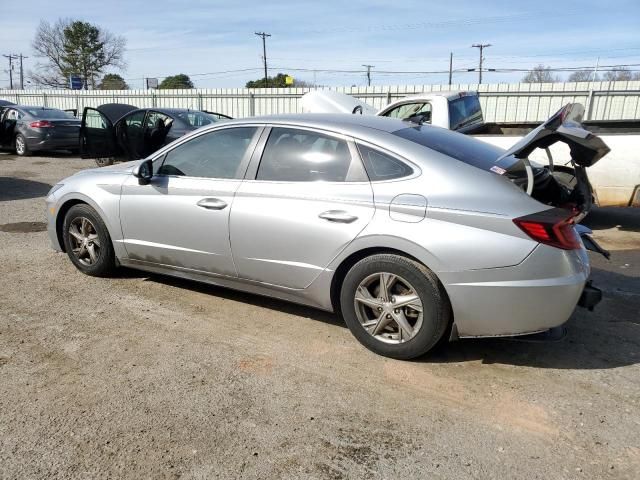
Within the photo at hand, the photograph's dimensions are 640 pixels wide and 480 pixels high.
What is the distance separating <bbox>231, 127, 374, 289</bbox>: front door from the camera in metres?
3.66

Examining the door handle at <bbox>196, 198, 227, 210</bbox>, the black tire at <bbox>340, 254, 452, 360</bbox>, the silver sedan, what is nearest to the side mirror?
the silver sedan

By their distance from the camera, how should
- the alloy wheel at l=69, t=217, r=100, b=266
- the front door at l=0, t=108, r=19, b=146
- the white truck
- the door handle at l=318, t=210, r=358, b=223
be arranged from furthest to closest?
the front door at l=0, t=108, r=19, b=146, the white truck, the alloy wheel at l=69, t=217, r=100, b=266, the door handle at l=318, t=210, r=358, b=223

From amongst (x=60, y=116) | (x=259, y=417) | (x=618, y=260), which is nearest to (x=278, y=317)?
(x=259, y=417)

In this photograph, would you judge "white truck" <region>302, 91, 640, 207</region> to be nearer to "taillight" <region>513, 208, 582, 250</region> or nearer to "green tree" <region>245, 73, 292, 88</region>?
"taillight" <region>513, 208, 582, 250</region>

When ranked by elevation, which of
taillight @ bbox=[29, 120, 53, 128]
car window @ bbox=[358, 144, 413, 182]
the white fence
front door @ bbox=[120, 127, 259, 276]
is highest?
the white fence

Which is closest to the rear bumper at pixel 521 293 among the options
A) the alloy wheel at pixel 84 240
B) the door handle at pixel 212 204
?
the door handle at pixel 212 204

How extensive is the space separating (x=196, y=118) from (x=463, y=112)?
21.6ft

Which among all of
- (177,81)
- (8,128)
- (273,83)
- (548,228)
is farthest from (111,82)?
(548,228)

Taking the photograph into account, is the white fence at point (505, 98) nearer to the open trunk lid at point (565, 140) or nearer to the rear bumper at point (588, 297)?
the open trunk lid at point (565, 140)

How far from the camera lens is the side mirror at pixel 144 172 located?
15.0 feet

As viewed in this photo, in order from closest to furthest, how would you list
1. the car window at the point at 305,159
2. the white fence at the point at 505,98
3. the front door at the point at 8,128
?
the car window at the point at 305,159 < the front door at the point at 8,128 < the white fence at the point at 505,98

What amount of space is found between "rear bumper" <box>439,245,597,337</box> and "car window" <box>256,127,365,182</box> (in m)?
1.03

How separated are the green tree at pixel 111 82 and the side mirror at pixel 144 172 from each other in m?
56.2

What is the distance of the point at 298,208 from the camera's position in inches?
150
